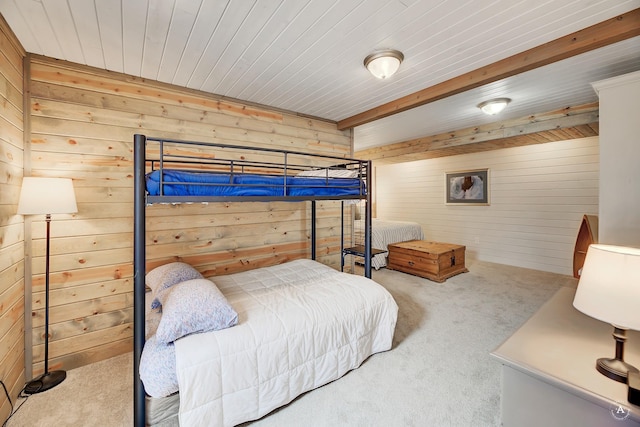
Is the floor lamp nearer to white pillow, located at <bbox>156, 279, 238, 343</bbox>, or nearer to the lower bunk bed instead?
the lower bunk bed

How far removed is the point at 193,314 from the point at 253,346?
0.38 m

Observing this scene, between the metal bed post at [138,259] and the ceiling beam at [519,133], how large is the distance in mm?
4450

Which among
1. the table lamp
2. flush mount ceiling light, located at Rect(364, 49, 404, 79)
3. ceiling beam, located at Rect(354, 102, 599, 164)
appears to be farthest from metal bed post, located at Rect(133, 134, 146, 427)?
ceiling beam, located at Rect(354, 102, 599, 164)

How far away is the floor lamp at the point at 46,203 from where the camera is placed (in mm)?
1683

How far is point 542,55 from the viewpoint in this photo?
1944 millimetres

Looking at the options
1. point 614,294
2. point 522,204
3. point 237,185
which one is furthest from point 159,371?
point 522,204

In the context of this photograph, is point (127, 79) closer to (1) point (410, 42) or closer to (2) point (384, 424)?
(1) point (410, 42)

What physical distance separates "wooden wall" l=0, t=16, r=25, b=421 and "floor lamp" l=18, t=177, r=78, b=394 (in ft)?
0.26

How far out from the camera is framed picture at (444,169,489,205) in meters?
5.32

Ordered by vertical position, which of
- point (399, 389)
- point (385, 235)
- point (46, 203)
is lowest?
point (399, 389)

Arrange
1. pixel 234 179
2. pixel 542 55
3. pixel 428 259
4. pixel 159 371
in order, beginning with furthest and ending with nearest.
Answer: pixel 428 259 < pixel 542 55 < pixel 234 179 < pixel 159 371

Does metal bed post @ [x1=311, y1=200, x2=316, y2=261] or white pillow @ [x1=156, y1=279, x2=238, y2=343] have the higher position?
metal bed post @ [x1=311, y1=200, x2=316, y2=261]

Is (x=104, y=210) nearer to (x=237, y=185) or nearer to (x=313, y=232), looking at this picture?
(x=237, y=185)

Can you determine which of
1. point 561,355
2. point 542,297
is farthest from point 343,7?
point 542,297
